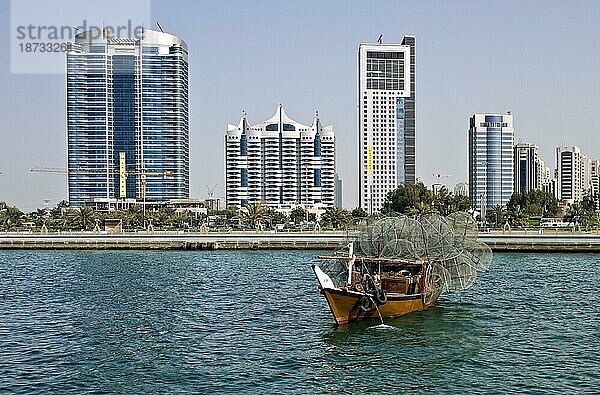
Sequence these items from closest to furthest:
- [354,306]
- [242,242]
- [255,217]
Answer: [354,306] → [242,242] → [255,217]

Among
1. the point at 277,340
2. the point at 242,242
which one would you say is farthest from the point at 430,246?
the point at 242,242

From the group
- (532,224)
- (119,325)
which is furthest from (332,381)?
(532,224)

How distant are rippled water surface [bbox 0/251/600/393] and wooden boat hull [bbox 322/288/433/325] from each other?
62 centimetres

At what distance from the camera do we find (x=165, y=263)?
3219 inches

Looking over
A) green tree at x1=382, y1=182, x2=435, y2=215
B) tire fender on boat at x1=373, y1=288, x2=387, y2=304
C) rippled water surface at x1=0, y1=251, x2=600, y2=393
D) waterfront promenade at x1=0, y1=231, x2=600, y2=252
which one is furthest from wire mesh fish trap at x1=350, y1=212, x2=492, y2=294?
green tree at x1=382, y1=182, x2=435, y2=215

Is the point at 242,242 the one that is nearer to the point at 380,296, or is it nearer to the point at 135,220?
the point at 135,220

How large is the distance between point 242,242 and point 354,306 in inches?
2631

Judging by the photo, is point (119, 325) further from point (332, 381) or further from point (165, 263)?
point (165, 263)

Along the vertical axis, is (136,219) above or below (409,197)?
below

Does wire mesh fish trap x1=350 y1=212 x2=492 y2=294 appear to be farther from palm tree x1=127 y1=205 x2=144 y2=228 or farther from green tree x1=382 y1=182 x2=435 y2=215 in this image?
palm tree x1=127 y1=205 x2=144 y2=228

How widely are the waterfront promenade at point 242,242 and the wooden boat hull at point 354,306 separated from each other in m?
55.5

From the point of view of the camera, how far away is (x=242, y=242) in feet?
346

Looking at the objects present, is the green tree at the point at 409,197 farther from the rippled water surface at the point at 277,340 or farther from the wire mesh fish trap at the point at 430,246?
the wire mesh fish trap at the point at 430,246

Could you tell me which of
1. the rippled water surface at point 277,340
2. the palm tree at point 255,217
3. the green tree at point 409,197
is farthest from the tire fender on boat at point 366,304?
the green tree at point 409,197
